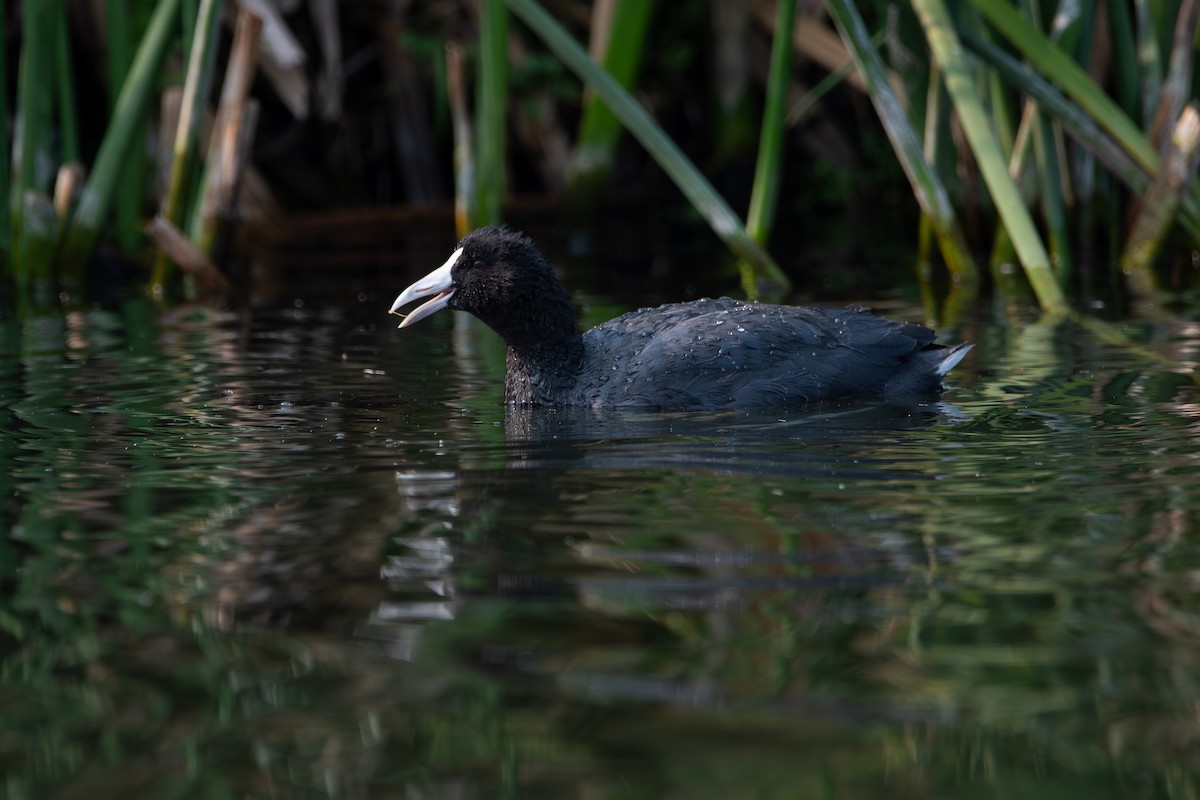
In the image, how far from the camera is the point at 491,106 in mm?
9062

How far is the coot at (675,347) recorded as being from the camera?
219 inches

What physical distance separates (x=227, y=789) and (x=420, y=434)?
2701 mm

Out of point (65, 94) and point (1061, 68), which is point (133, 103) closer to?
point (65, 94)

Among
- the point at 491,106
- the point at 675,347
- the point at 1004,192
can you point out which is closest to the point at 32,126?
the point at 491,106

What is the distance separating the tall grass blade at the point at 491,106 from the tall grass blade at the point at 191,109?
1453 mm

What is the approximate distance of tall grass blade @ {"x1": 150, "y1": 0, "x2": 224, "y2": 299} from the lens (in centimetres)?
784

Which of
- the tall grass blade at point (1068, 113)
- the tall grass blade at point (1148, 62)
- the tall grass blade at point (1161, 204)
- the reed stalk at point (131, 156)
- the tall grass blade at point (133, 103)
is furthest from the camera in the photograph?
the reed stalk at point (131, 156)

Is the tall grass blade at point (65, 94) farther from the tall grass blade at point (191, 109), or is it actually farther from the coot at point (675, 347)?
the coot at point (675, 347)

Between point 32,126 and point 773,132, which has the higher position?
point 32,126

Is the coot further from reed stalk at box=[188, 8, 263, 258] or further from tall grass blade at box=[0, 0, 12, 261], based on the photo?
tall grass blade at box=[0, 0, 12, 261]

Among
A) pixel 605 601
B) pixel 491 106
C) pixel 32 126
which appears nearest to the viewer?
pixel 605 601

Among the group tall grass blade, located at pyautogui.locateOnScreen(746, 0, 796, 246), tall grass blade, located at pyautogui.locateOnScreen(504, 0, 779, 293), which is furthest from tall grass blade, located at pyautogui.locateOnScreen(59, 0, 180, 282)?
tall grass blade, located at pyautogui.locateOnScreen(746, 0, 796, 246)

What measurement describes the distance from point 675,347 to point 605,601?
2.46m

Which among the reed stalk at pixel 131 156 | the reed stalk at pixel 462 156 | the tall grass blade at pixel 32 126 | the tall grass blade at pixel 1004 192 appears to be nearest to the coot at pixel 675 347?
the tall grass blade at pixel 1004 192
